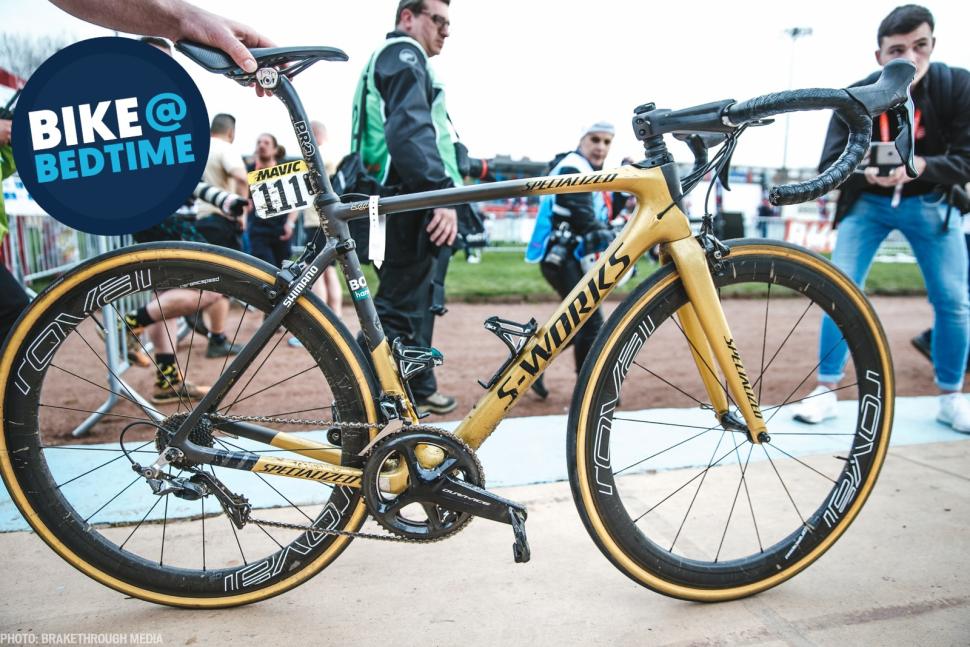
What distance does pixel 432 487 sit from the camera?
6.06 ft

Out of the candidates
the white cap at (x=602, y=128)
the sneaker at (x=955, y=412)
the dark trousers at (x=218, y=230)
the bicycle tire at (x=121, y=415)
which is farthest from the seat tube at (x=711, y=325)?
the dark trousers at (x=218, y=230)

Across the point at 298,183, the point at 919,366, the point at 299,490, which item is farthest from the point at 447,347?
the point at 298,183

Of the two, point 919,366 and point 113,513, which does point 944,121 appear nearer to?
point 919,366

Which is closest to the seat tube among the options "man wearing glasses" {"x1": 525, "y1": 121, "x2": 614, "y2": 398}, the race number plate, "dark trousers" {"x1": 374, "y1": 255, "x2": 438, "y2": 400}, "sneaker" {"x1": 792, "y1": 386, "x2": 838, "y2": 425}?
the race number plate

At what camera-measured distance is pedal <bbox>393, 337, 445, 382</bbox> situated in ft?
6.25

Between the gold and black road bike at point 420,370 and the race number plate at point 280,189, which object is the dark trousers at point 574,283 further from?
the race number plate at point 280,189

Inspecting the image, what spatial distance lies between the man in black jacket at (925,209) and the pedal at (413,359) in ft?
7.68

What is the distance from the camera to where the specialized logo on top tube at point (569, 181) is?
185cm

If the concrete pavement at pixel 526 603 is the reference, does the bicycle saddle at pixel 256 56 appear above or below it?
above

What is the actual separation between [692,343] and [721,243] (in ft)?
1.07

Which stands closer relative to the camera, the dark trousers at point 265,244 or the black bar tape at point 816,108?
the black bar tape at point 816,108

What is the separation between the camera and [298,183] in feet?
6.07

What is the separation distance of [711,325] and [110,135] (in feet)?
5.82

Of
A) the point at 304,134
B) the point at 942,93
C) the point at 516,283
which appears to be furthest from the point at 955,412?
the point at 516,283
